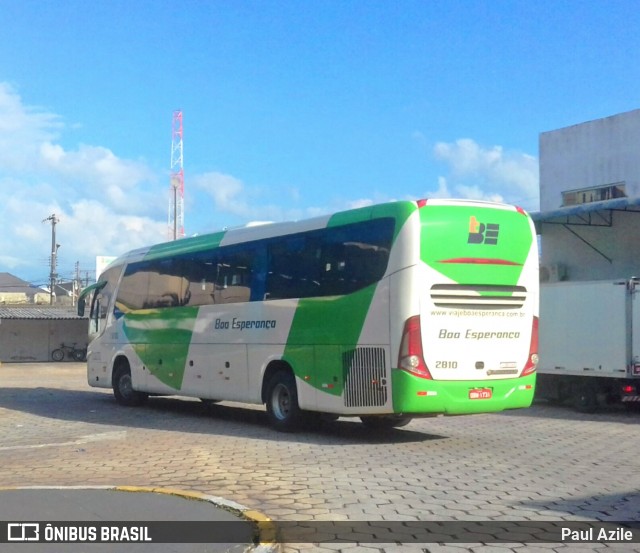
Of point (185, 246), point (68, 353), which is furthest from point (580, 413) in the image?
point (68, 353)

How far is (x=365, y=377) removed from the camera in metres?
12.6

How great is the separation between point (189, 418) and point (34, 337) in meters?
37.4

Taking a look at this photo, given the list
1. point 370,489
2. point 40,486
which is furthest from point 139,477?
point 370,489

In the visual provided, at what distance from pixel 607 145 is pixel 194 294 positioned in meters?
→ 18.7

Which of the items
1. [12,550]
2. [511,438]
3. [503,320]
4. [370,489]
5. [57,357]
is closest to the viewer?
[12,550]

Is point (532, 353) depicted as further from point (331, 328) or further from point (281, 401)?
point (281, 401)

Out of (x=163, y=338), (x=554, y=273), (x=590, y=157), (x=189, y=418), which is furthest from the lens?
(x=590, y=157)

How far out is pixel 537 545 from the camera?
657 centimetres

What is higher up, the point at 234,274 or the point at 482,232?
the point at 482,232

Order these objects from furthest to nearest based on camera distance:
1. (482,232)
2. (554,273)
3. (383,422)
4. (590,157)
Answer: (590,157) < (554,273) < (383,422) < (482,232)

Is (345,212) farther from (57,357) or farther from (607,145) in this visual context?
(57,357)

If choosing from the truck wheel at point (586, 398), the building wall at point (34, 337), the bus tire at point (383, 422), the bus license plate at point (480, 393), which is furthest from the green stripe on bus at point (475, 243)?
the building wall at point (34, 337)

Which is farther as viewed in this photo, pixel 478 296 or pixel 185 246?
pixel 185 246

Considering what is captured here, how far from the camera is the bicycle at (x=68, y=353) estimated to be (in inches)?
2016
